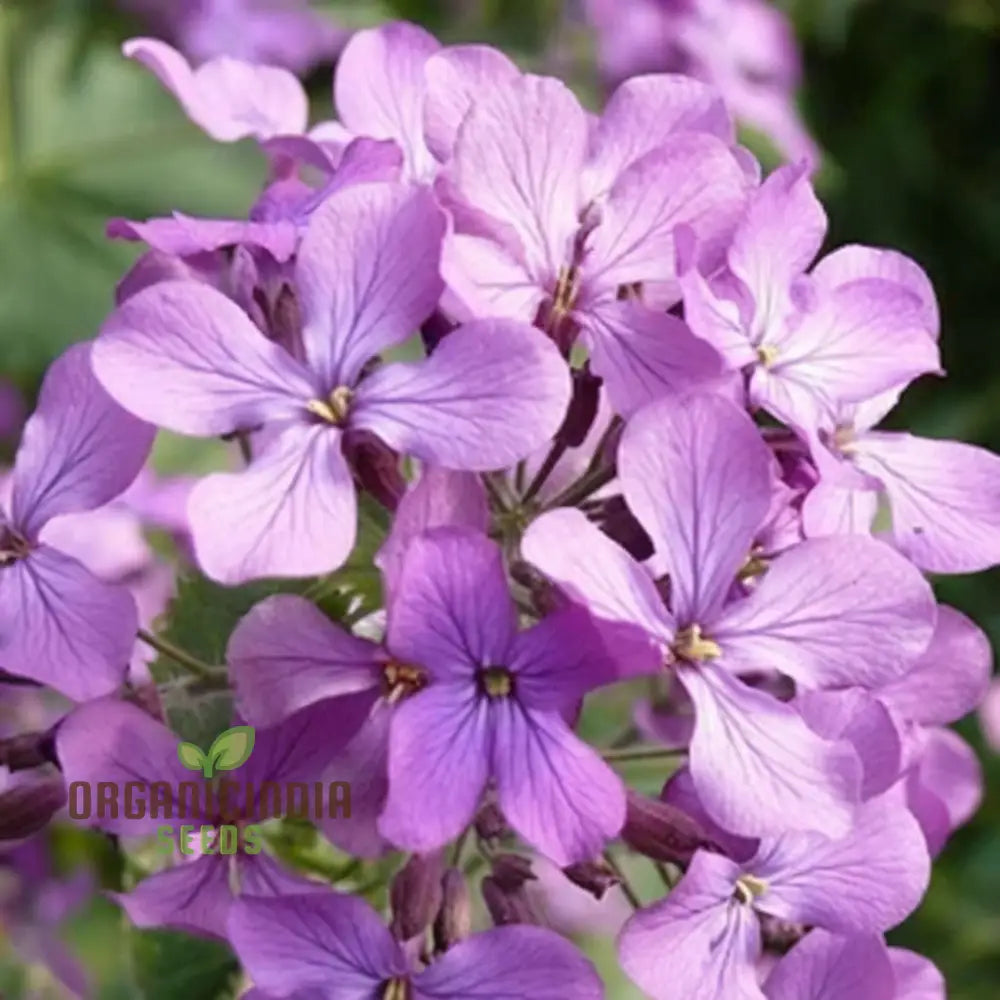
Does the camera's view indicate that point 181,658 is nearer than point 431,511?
No

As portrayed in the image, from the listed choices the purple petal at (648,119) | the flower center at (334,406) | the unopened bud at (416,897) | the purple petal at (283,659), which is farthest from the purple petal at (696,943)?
the purple petal at (648,119)

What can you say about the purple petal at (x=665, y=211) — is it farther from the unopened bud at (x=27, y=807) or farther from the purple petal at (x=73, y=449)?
the unopened bud at (x=27, y=807)

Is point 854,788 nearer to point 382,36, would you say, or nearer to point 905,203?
point 382,36

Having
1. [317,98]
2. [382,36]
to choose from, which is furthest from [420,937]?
[317,98]

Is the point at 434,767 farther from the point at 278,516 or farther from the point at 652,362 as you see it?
the point at 652,362

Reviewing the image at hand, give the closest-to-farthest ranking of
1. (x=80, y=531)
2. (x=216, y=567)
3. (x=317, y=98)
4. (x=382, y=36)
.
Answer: (x=216, y=567) < (x=382, y=36) < (x=80, y=531) < (x=317, y=98)

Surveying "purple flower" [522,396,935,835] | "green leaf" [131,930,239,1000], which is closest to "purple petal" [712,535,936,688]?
"purple flower" [522,396,935,835]

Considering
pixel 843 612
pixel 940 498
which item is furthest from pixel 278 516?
pixel 940 498
